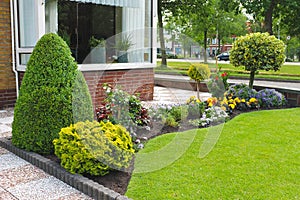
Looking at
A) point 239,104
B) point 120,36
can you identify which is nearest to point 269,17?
point 120,36

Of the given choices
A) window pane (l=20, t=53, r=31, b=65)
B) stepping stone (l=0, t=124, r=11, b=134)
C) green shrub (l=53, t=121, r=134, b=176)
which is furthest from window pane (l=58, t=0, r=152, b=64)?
green shrub (l=53, t=121, r=134, b=176)

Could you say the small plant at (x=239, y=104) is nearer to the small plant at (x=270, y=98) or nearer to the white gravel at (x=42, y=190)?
the small plant at (x=270, y=98)

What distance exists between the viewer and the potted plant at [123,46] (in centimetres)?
740

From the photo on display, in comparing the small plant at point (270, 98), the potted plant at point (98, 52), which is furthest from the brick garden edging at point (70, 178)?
the small plant at point (270, 98)

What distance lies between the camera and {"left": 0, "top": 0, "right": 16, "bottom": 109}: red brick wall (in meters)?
6.55

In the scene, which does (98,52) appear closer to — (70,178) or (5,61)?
(5,61)

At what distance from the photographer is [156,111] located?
5.30 m

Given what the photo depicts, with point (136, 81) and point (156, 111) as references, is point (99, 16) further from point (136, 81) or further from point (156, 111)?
point (156, 111)

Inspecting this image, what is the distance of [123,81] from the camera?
23.7 ft

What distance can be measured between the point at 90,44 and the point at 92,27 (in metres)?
1.69

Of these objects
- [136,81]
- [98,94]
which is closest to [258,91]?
[136,81]

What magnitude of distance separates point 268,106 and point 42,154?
4300 millimetres

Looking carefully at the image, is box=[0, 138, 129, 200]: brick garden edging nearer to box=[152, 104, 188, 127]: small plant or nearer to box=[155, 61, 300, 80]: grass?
box=[152, 104, 188, 127]: small plant

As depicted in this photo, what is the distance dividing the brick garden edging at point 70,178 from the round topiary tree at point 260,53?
436 cm
